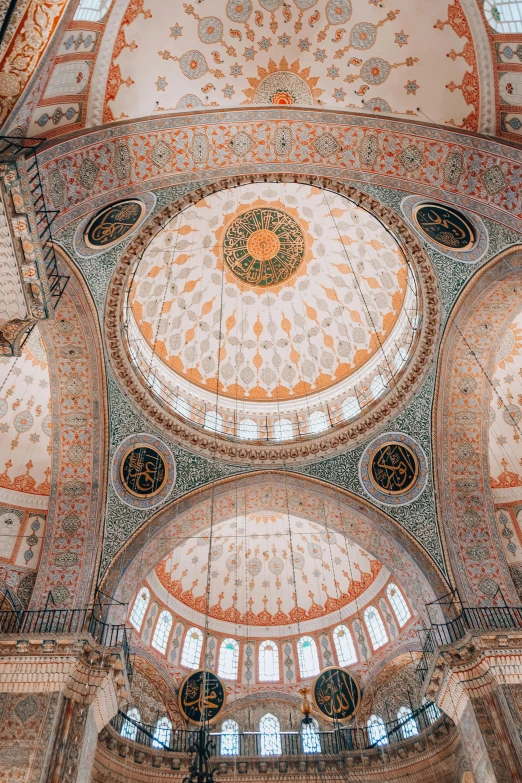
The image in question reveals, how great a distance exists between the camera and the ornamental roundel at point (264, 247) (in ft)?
44.8

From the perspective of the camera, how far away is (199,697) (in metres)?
13.9

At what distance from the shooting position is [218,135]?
9203 millimetres

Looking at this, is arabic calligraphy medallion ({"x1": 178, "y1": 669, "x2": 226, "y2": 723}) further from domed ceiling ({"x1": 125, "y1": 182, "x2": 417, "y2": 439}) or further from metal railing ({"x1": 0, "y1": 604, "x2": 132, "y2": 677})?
domed ceiling ({"x1": 125, "y1": 182, "x2": 417, "y2": 439})

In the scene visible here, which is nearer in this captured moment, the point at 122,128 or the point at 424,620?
the point at 122,128

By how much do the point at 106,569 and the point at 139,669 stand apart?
4.44m

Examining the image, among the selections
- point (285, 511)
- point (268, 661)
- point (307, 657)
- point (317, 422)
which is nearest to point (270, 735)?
point (268, 661)

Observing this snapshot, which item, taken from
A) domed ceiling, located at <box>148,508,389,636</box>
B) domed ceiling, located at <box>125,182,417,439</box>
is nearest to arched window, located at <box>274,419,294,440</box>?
domed ceiling, located at <box>125,182,417,439</box>

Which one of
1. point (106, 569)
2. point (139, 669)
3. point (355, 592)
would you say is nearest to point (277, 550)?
point (355, 592)

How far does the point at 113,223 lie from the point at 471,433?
8.28m

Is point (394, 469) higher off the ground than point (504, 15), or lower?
lower

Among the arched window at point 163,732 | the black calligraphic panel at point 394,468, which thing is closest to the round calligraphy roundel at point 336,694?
the arched window at point 163,732

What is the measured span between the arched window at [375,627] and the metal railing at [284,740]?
71.8 inches

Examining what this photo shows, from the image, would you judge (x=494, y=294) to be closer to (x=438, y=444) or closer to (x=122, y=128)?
(x=438, y=444)

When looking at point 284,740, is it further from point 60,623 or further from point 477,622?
point 60,623
